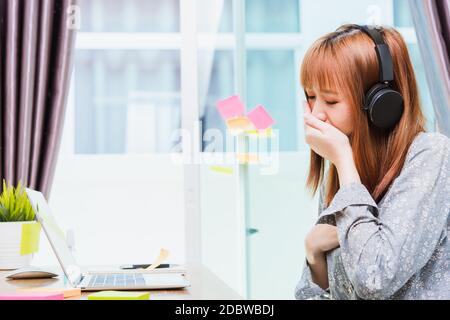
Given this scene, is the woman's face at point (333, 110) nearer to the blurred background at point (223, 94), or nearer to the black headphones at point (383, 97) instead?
the black headphones at point (383, 97)

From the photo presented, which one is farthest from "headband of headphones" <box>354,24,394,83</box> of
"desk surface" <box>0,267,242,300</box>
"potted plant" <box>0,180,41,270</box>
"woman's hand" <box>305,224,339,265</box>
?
"potted plant" <box>0,180,41,270</box>

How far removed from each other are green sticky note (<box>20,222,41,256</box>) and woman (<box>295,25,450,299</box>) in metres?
0.94

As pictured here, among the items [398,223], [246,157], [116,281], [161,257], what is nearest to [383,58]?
[398,223]

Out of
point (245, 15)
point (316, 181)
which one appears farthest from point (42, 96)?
point (316, 181)

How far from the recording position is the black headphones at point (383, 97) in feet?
3.28

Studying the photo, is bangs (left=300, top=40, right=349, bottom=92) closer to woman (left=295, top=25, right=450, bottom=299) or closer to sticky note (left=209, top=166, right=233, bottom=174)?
woman (left=295, top=25, right=450, bottom=299)

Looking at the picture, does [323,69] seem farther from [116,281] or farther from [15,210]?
[15,210]

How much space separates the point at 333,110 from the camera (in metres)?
1.08

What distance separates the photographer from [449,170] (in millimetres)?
961

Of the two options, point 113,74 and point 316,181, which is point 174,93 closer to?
point 113,74

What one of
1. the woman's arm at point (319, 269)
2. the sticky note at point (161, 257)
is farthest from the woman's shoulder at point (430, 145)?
the sticky note at point (161, 257)

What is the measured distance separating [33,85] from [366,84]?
1990mm

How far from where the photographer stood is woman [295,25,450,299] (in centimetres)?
91

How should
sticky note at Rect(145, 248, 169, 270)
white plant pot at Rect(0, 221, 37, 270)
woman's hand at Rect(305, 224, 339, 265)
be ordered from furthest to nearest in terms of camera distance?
1. white plant pot at Rect(0, 221, 37, 270)
2. sticky note at Rect(145, 248, 169, 270)
3. woman's hand at Rect(305, 224, 339, 265)
